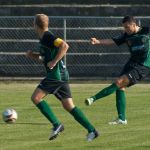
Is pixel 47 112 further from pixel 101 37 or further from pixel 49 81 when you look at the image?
pixel 101 37

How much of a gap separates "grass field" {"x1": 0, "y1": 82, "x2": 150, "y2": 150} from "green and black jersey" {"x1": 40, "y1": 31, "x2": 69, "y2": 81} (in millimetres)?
928

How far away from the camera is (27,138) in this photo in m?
11.6

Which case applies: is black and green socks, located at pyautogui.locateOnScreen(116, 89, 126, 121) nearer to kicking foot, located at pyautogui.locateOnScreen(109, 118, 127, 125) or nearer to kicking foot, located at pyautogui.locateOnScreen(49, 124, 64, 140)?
kicking foot, located at pyautogui.locateOnScreen(109, 118, 127, 125)

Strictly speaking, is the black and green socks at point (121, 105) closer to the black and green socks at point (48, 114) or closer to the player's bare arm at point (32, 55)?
the black and green socks at point (48, 114)

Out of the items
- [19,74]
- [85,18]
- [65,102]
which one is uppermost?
[65,102]

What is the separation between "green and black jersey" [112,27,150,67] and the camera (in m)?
13.5

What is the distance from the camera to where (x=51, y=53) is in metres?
11.6

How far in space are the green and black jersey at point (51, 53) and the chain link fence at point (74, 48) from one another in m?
13.0

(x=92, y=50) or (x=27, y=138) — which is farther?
(x=92, y=50)

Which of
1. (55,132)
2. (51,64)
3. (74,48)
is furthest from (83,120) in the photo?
(74,48)

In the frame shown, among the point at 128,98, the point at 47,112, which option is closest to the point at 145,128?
the point at 47,112

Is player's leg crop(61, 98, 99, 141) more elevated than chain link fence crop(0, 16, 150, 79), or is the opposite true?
player's leg crop(61, 98, 99, 141)

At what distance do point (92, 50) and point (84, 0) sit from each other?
2.55 m

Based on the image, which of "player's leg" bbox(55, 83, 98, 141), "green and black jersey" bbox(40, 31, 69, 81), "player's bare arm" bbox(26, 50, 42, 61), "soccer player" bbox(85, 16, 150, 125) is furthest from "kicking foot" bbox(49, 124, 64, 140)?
"soccer player" bbox(85, 16, 150, 125)
